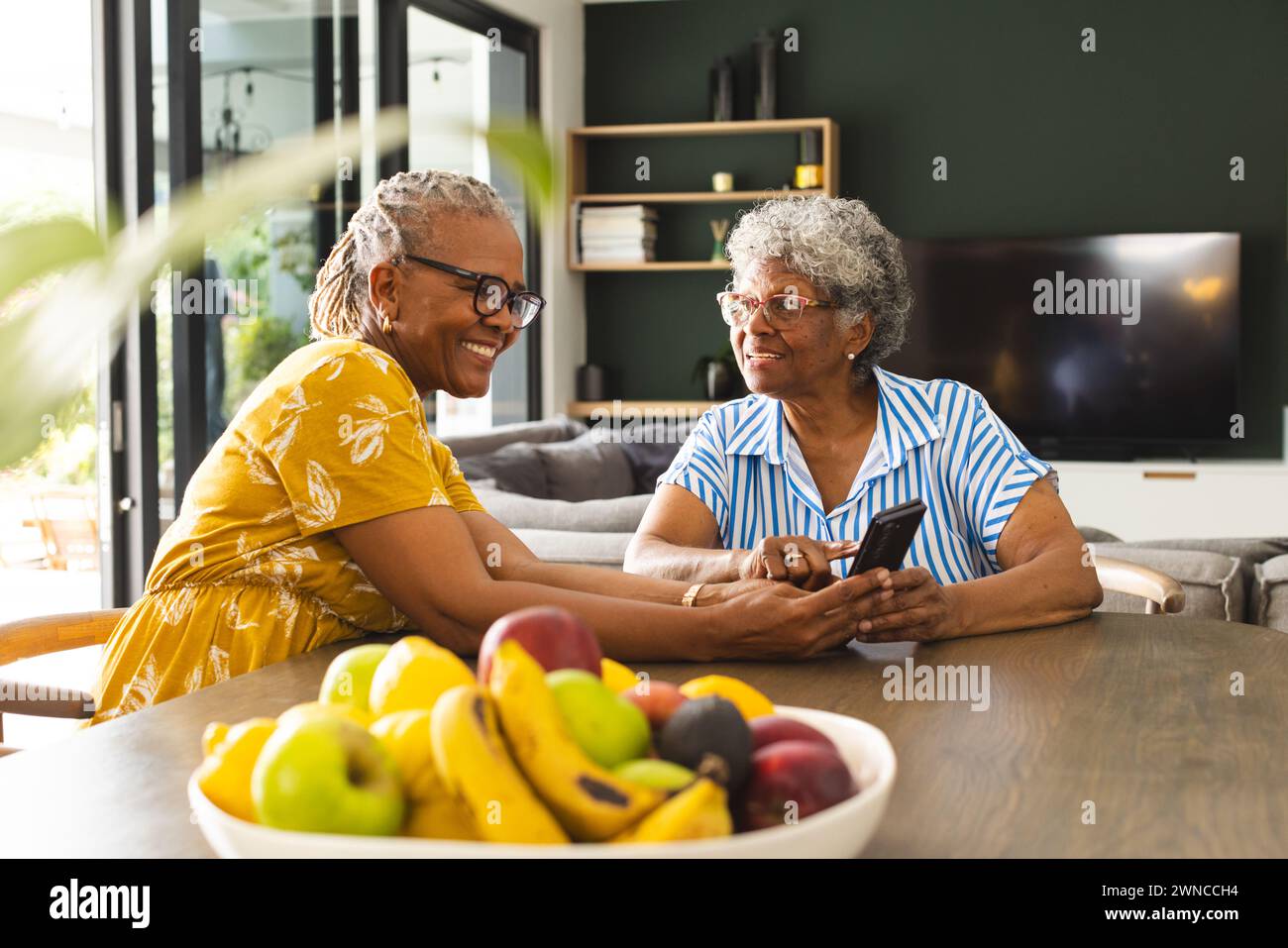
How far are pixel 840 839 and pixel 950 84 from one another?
594 cm

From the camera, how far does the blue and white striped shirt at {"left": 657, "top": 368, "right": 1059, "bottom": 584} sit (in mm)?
1859

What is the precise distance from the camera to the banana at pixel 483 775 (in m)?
0.57

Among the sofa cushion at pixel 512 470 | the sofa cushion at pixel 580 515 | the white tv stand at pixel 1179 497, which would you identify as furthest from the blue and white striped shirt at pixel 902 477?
the white tv stand at pixel 1179 497

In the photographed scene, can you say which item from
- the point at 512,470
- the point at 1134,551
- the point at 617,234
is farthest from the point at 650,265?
the point at 1134,551

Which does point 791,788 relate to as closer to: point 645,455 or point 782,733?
point 782,733

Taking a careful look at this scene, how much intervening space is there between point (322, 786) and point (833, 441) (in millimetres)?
1496

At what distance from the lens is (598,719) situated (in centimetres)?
61

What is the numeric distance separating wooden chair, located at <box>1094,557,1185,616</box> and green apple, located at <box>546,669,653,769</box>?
1.51 meters

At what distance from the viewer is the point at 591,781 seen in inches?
23.1

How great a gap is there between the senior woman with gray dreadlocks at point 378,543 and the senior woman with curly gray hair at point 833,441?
41cm

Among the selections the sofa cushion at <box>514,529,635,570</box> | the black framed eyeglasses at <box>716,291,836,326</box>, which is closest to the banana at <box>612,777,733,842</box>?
the black framed eyeglasses at <box>716,291,836,326</box>
